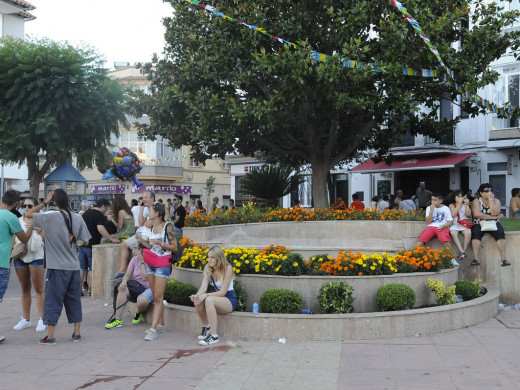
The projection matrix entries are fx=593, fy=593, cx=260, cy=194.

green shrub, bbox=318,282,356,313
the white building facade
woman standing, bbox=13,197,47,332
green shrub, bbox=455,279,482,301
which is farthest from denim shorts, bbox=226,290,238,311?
the white building facade

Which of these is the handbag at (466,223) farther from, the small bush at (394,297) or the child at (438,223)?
the small bush at (394,297)

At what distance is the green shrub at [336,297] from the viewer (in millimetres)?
8309

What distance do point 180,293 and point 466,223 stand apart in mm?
5581

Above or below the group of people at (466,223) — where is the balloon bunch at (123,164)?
above

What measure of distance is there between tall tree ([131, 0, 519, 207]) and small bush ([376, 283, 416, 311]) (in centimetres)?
761

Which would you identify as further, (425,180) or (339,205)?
(425,180)

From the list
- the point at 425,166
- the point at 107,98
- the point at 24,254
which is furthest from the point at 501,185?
the point at 24,254

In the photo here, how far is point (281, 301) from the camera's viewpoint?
27.4 feet

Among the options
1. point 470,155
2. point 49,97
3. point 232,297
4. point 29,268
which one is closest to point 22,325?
point 29,268

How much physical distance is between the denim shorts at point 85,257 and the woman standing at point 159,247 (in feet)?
13.5

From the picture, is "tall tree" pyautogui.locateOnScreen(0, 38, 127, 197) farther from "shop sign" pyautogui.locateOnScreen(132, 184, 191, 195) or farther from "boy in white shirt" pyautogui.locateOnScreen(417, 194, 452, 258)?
"shop sign" pyautogui.locateOnScreen(132, 184, 191, 195)

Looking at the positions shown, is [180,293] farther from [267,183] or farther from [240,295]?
[267,183]

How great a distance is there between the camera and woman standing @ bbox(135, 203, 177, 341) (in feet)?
27.4

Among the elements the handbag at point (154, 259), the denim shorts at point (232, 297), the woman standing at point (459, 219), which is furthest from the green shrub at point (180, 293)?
the woman standing at point (459, 219)
